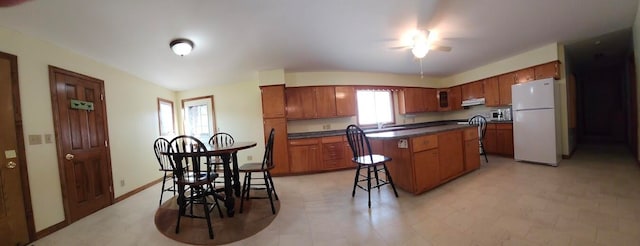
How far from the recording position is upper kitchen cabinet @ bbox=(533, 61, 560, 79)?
3715 millimetres

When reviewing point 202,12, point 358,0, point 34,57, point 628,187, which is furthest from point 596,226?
point 34,57

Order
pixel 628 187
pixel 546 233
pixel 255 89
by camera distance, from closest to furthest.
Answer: pixel 546 233
pixel 628 187
pixel 255 89

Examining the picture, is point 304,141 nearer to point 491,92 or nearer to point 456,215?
point 456,215

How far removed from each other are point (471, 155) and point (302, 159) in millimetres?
2877

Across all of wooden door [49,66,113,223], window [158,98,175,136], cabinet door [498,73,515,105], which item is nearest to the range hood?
cabinet door [498,73,515,105]

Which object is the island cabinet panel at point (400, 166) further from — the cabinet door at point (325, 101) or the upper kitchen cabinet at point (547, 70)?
the upper kitchen cabinet at point (547, 70)

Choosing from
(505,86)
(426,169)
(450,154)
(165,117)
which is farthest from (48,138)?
(505,86)

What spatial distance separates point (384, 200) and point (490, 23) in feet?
8.98

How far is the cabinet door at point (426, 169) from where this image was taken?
8.61 ft

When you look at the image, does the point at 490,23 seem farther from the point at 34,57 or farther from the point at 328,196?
the point at 34,57

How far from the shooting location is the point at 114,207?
290 centimetres

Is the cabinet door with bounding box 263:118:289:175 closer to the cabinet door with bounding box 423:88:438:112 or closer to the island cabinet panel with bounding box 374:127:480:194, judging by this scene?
the island cabinet panel with bounding box 374:127:480:194

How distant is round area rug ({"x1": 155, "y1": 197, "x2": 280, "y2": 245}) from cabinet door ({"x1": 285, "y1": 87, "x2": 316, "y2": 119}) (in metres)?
2.06

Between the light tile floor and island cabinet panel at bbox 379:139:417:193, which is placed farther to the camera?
island cabinet panel at bbox 379:139:417:193
